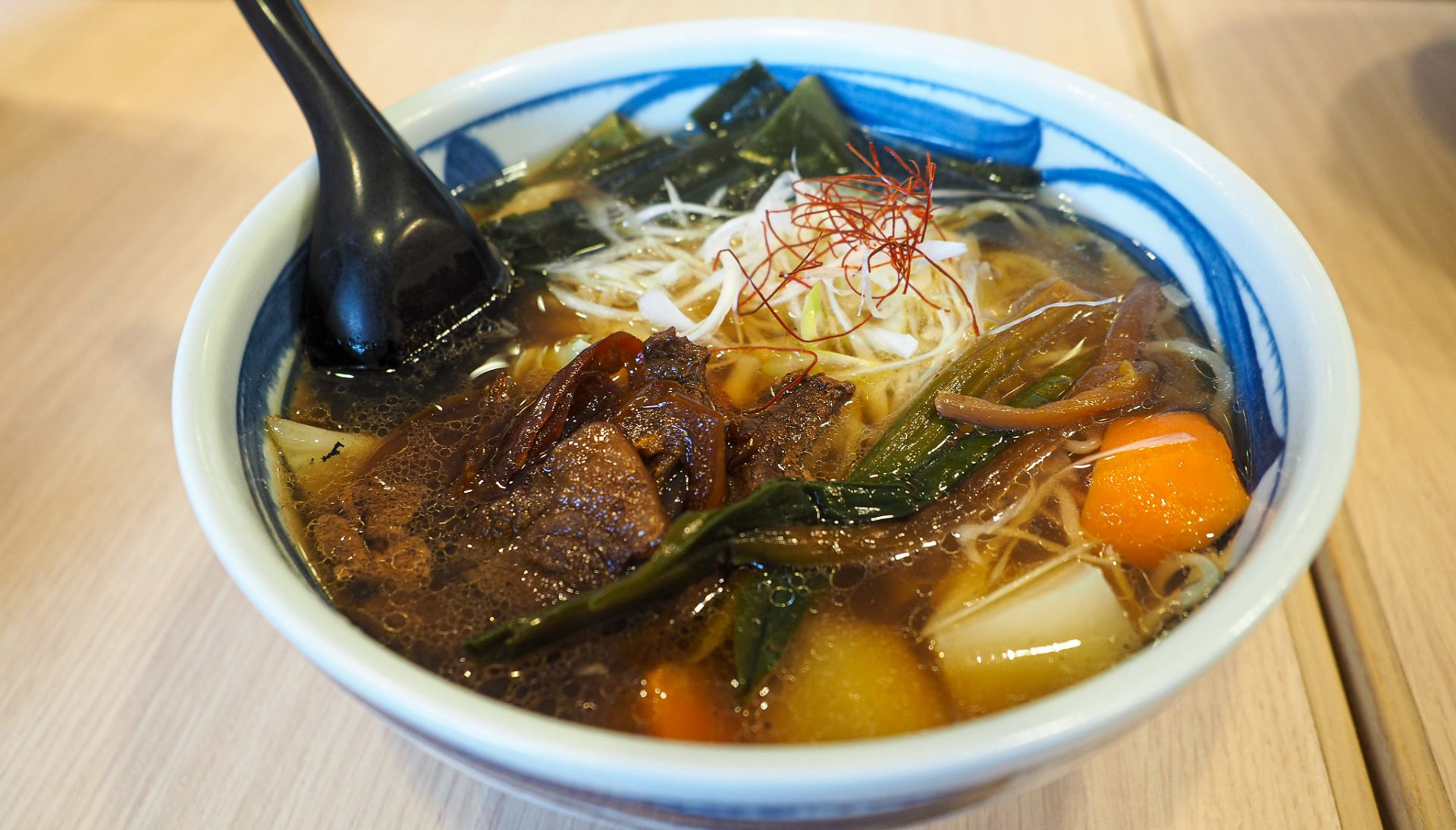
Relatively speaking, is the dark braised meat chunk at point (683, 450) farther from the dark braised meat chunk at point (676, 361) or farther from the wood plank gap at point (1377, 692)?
the wood plank gap at point (1377, 692)

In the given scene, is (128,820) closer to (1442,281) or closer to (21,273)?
(21,273)

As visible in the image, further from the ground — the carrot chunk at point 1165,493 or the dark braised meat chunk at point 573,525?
the dark braised meat chunk at point 573,525

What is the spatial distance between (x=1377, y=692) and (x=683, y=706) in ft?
2.96

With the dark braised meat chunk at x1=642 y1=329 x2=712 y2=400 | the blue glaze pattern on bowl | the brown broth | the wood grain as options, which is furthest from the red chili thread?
the wood grain

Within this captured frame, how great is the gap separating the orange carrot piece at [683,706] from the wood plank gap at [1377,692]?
0.80 meters

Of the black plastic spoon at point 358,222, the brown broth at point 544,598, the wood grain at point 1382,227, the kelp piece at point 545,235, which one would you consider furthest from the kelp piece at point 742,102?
the wood grain at point 1382,227

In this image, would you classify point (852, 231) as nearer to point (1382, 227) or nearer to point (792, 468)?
point (792, 468)

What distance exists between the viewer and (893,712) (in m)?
0.91

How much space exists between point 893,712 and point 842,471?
372 mm

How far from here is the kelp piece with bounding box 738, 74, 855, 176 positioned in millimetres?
1664

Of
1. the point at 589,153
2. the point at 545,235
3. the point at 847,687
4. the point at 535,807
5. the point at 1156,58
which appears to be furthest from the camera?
the point at 1156,58

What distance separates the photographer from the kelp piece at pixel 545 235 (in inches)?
62.6

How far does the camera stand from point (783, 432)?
1.19m

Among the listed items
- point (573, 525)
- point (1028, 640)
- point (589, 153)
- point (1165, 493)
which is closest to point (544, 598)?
point (573, 525)
